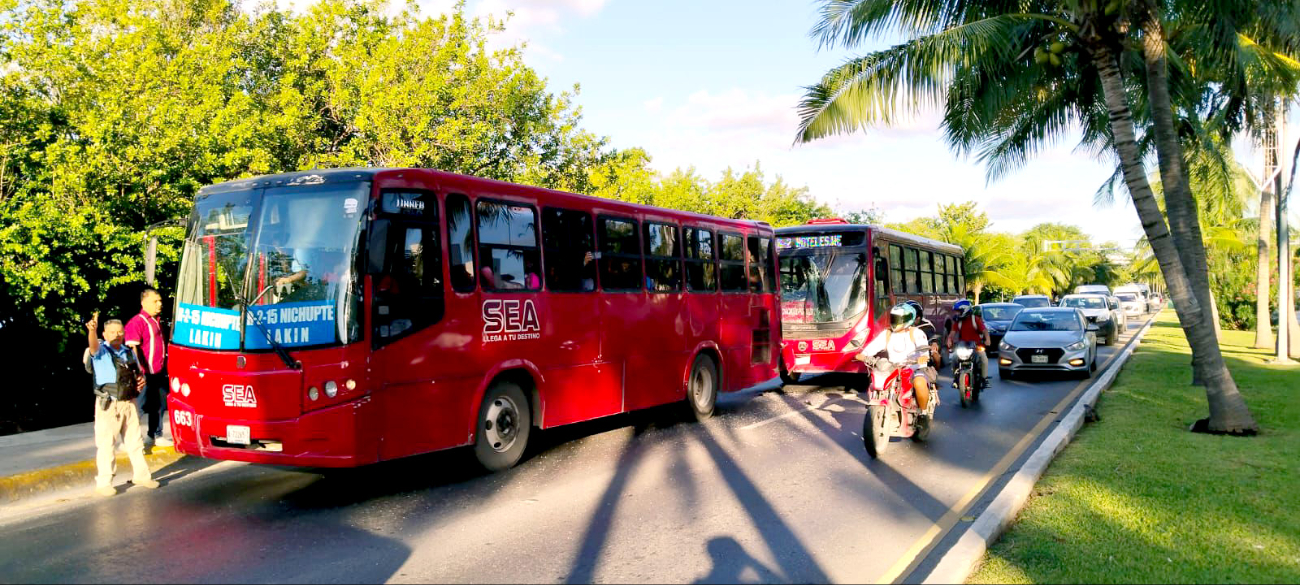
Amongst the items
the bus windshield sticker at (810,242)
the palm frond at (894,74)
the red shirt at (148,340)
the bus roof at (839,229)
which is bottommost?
the red shirt at (148,340)

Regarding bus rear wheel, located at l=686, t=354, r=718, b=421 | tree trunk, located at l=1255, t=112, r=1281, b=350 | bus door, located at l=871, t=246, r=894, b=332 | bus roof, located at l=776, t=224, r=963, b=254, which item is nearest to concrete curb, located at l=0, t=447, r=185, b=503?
bus rear wheel, located at l=686, t=354, r=718, b=421

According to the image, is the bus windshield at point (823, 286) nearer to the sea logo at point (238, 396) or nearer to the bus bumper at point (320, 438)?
the bus bumper at point (320, 438)

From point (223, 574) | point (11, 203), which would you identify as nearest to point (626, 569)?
point (223, 574)

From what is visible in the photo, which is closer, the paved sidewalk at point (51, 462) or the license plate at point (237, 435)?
the license plate at point (237, 435)

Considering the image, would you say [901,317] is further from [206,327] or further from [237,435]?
[206,327]

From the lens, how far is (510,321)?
9422 millimetres

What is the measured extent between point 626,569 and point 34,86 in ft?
59.4

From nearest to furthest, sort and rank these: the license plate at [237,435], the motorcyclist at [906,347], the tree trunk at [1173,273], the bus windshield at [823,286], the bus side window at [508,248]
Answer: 1. the license plate at [237,435]
2. the bus side window at [508,248]
3. the motorcyclist at [906,347]
4. the tree trunk at [1173,273]
5. the bus windshield at [823,286]

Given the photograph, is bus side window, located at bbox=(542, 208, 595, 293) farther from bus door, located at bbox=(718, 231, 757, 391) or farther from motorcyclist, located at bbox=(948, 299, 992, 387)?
motorcyclist, located at bbox=(948, 299, 992, 387)

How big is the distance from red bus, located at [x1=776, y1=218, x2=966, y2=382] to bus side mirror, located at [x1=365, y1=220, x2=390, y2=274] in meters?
9.98

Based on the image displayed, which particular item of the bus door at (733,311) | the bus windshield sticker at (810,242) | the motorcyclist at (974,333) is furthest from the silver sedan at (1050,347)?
the bus door at (733,311)

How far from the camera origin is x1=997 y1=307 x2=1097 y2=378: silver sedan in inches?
722

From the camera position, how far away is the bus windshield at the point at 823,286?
1659 centimetres

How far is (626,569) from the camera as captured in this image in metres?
5.95
